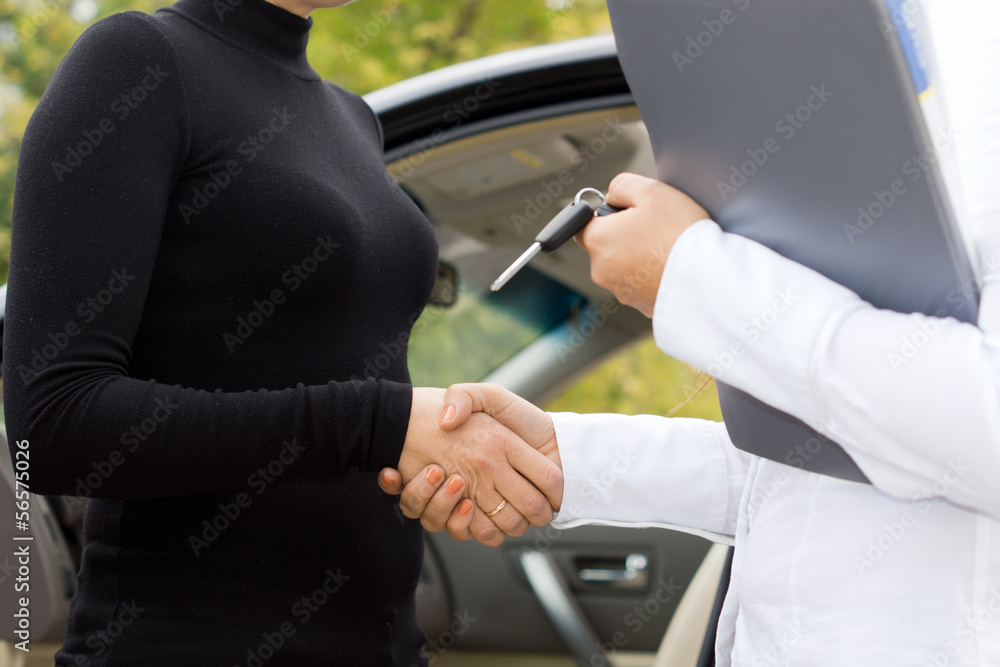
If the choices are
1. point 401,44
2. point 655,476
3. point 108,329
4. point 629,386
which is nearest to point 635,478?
point 655,476

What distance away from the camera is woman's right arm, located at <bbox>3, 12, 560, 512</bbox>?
0.94 metres

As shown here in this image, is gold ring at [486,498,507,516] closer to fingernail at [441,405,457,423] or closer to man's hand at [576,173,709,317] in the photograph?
fingernail at [441,405,457,423]

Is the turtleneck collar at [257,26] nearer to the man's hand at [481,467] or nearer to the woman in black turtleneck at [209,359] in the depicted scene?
the woman in black turtleneck at [209,359]

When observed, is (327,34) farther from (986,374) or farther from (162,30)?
(986,374)

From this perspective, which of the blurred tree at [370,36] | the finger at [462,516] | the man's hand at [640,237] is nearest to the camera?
the man's hand at [640,237]

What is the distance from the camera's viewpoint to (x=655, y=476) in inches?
45.8

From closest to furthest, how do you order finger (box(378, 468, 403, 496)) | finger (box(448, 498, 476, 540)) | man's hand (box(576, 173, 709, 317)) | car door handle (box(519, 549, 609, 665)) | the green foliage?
1. man's hand (box(576, 173, 709, 317))
2. finger (box(378, 468, 403, 496))
3. finger (box(448, 498, 476, 540))
4. car door handle (box(519, 549, 609, 665))
5. the green foliage

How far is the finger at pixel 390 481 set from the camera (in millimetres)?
1131

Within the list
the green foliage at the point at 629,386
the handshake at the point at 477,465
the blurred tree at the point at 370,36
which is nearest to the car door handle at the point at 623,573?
the handshake at the point at 477,465

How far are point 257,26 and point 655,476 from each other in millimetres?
837

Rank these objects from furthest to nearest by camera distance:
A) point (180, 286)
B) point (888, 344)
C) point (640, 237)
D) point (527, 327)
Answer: point (527, 327) < point (180, 286) < point (640, 237) < point (888, 344)

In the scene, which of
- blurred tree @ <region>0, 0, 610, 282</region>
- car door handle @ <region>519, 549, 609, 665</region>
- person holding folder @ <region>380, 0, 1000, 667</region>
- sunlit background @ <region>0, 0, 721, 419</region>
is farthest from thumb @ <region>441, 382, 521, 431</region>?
blurred tree @ <region>0, 0, 610, 282</region>

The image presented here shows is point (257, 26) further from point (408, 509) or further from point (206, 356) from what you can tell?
point (408, 509)

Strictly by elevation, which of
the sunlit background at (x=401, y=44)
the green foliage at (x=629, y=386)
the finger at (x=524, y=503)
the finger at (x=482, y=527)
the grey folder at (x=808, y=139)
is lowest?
the green foliage at (x=629, y=386)
